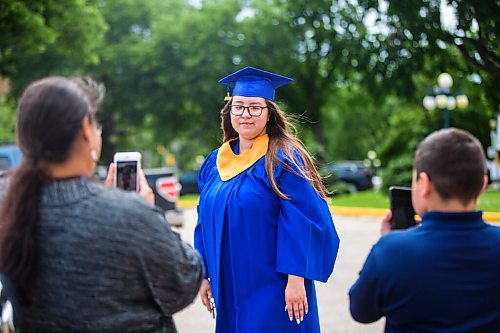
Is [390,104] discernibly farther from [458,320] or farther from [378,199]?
[458,320]

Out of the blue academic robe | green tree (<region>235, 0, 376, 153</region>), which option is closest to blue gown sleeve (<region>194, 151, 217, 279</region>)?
the blue academic robe

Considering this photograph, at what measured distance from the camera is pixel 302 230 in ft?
11.8

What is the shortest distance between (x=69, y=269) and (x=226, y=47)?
34.2 m

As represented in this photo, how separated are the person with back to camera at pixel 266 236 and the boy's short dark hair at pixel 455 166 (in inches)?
56.0

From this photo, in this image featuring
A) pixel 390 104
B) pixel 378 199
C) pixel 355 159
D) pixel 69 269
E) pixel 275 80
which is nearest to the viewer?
pixel 69 269

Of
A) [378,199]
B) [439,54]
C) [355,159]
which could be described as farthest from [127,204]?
[355,159]

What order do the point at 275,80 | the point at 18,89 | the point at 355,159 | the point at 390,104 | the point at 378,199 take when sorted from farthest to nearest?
the point at 355,159, the point at 390,104, the point at 18,89, the point at 378,199, the point at 275,80

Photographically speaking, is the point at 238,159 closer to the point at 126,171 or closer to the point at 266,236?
the point at 266,236

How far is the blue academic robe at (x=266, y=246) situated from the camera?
3.63 metres

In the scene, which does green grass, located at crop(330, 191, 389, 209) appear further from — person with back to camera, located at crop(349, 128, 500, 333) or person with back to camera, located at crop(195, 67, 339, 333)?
person with back to camera, located at crop(349, 128, 500, 333)

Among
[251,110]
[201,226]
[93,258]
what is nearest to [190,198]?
[201,226]

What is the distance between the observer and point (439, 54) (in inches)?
787

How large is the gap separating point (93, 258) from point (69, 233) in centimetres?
10

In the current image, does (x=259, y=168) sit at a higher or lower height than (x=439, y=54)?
lower
